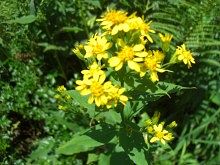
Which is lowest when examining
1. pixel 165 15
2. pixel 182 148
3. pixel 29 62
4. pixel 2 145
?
pixel 182 148

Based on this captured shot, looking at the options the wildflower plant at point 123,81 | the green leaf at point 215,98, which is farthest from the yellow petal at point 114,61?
the green leaf at point 215,98

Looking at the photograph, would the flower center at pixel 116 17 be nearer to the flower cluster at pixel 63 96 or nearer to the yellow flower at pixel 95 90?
the yellow flower at pixel 95 90

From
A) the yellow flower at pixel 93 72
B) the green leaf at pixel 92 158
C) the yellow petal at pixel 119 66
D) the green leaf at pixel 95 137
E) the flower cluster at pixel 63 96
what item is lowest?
the green leaf at pixel 92 158

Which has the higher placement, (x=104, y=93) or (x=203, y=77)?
(x=104, y=93)

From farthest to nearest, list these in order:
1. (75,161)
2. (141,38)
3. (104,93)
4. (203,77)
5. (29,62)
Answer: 1. (203,77)
2. (29,62)
3. (75,161)
4. (141,38)
5. (104,93)

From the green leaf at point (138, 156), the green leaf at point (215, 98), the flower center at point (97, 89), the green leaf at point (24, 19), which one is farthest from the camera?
the green leaf at point (215, 98)

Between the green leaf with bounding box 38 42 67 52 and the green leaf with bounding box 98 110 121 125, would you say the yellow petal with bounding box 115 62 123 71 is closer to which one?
the green leaf with bounding box 98 110 121 125

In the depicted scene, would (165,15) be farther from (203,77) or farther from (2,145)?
(2,145)

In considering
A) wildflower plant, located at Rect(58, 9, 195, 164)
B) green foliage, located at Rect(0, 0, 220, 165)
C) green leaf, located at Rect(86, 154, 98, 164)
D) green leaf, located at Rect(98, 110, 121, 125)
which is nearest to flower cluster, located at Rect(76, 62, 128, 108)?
wildflower plant, located at Rect(58, 9, 195, 164)

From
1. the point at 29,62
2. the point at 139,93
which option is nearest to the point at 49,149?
the point at 29,62
